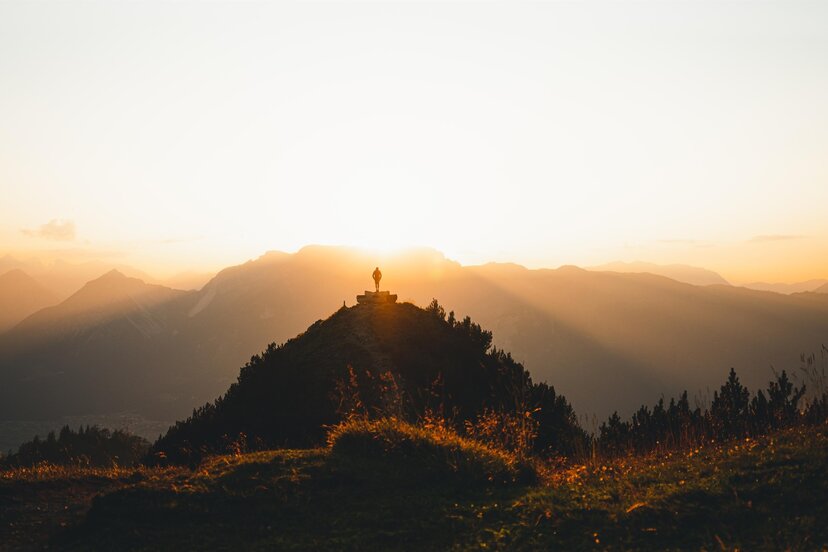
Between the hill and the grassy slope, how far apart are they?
10938mm

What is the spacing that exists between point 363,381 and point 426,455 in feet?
68.8

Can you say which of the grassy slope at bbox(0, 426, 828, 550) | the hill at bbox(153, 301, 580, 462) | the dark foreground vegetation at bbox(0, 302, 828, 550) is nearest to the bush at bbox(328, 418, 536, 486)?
the dark foreground vegetation at bbox(0, 302, 828, 550)

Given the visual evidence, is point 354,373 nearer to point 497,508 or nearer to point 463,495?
point 463,495

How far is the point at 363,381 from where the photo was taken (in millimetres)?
29859

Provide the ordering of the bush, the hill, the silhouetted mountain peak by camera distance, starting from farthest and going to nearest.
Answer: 1. the silhouetted mountain peak
2. the hill
3. the bush

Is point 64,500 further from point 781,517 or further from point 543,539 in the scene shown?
point 781,517

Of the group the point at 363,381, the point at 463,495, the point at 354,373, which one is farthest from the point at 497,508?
the point at 354,373

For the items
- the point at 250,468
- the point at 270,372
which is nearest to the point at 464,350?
the point at 270,372

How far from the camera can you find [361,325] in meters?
36.6

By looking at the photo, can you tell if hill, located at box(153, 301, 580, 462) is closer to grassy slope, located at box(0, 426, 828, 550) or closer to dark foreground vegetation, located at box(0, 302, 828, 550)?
dark foreground vegetation, located at box(0, 302, 828, 550)

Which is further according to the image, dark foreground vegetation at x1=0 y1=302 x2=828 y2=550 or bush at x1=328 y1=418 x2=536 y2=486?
bush at x1=328 y1=418 x2=536 y2=486

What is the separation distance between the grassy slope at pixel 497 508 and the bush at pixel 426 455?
230mm

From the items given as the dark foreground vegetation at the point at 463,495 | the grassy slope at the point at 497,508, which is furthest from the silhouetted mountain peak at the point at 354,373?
the grassy slope at the point at 497,508

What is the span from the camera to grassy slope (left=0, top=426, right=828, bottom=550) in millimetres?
6238
